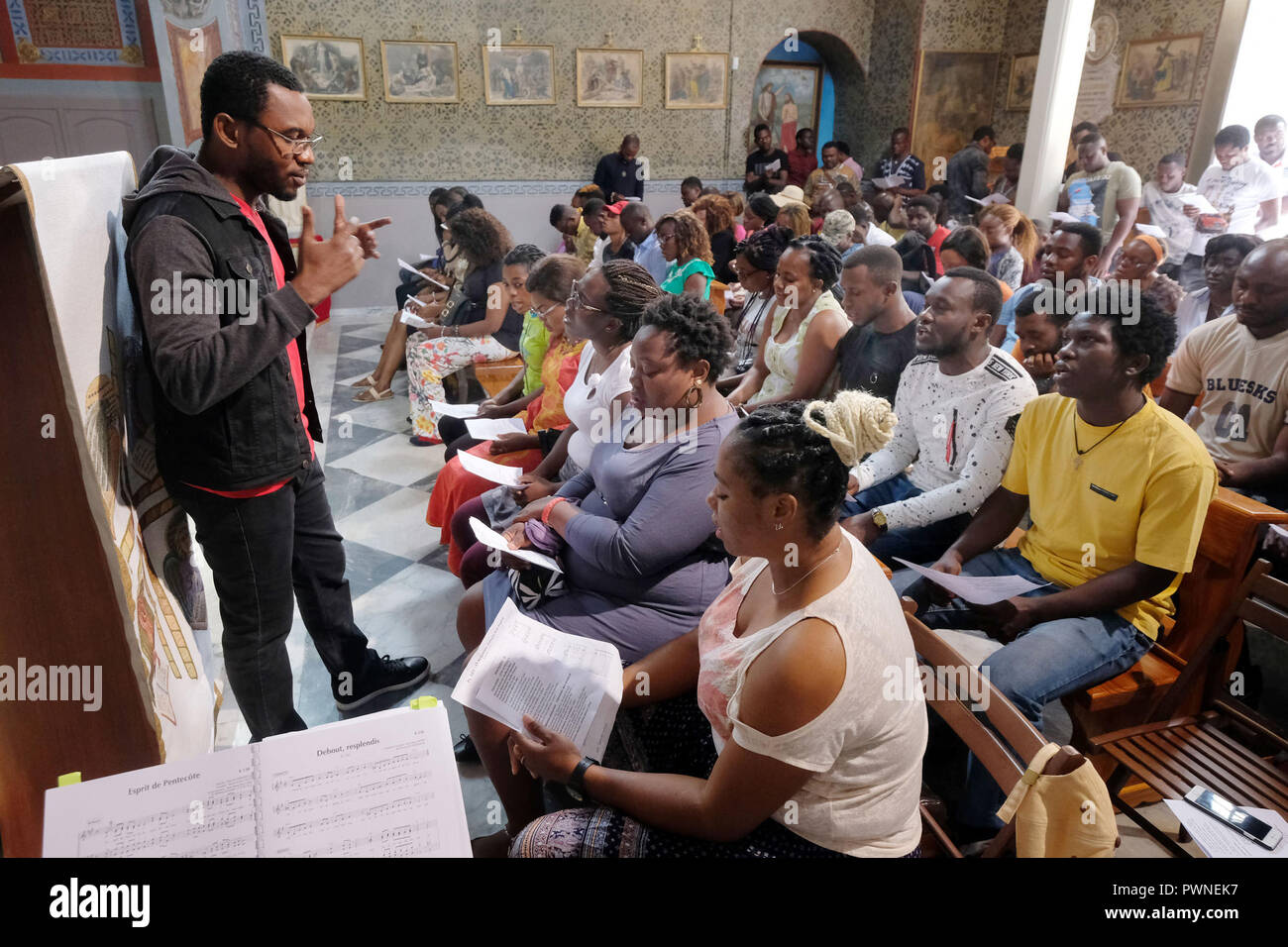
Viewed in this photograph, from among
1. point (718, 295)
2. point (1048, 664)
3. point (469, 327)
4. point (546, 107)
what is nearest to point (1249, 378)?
point (1048, 664)

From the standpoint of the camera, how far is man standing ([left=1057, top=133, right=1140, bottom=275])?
6.09 m

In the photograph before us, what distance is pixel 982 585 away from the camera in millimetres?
2125

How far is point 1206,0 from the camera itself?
24.9ft

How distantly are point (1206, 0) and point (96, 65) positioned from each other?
429 inches

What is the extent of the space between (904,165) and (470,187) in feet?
17.6

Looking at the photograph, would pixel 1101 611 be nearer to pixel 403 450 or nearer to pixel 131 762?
pixel 131 762

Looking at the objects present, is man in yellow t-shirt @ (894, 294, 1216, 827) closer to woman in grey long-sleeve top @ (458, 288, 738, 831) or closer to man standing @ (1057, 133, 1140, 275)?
woman in grey long-sleeve top @ (458, 288, 738, 831)

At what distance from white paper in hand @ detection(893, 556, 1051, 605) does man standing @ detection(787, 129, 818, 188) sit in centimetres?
949

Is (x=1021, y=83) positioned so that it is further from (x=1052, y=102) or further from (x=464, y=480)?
(x=464, y=480)

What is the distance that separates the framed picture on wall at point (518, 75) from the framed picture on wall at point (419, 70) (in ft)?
1.31

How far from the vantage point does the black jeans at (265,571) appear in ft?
6.07

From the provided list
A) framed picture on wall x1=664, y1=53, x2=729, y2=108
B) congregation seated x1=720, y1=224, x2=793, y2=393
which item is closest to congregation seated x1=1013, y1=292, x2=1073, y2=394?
congregation seated x1=720, y1=224, x2=793, y2=393

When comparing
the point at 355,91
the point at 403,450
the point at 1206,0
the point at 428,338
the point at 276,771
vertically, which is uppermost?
the point at 1206,0
